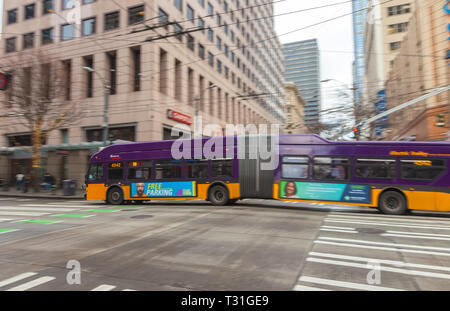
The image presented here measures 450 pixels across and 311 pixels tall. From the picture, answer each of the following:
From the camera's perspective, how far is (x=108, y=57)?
26703 mm

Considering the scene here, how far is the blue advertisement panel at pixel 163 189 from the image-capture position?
14055 mm

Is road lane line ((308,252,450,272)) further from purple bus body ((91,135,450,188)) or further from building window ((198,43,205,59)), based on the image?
building window ((198,43,205,59))

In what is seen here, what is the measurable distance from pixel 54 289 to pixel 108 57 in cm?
2690

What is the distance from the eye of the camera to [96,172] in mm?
16219

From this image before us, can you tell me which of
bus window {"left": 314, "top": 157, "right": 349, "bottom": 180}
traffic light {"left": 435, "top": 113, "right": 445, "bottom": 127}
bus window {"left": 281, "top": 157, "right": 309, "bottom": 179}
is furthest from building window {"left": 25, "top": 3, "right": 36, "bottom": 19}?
traffic light {"left": 435, "top": 113, "right": 445, "bottom": 127}

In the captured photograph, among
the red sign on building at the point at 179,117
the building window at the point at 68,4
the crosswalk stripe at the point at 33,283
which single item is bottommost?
the crosswalk stripe at the point at 33,283

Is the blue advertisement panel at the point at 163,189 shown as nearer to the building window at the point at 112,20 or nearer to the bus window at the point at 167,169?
the bus window at the point at 167,169

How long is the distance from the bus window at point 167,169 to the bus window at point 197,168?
557 millimetres

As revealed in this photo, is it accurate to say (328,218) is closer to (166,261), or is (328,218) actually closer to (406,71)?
(166,261)

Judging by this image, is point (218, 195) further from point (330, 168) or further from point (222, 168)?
point (330, 168)

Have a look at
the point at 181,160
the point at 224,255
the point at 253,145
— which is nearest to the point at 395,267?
the point at 224,255

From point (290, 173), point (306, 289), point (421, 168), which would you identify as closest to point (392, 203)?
point (421, 168)

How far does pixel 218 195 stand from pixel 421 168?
872cm

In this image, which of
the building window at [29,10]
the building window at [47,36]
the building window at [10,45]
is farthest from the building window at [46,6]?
the building window at [10,45]
